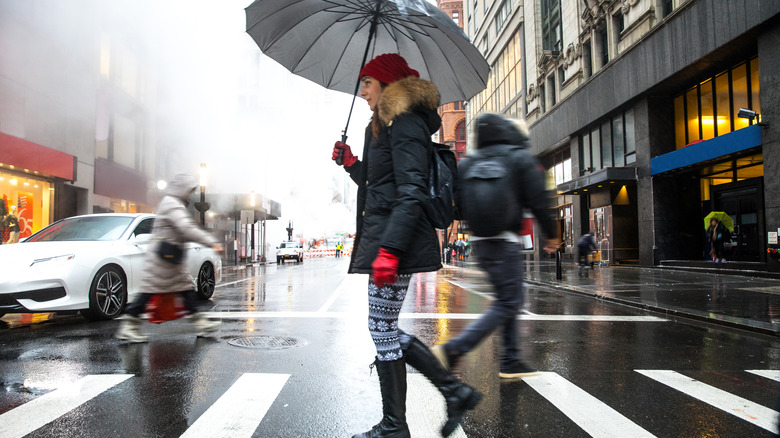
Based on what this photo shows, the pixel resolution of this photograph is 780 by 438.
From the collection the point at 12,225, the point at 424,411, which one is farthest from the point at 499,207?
the point at 12,225

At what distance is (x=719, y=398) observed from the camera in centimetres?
323

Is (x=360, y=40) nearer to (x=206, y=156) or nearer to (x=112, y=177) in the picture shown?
(x=112, y=177)

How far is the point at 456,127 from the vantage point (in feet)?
203

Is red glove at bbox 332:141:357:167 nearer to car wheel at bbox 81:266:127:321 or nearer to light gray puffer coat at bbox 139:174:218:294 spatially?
light gray puffer coat at bbox 139:174:218:294

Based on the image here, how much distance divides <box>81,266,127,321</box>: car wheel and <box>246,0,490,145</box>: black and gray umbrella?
3784 millimetres

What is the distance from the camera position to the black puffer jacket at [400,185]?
2.05 m

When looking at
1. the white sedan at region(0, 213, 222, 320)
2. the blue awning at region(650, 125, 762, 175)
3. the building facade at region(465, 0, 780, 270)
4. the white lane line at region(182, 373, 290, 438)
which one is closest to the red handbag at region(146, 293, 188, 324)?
the white sedan at region(0, 213, 222, 320)

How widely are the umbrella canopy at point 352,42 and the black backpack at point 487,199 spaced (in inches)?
40.2

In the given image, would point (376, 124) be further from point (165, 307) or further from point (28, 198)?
point (28, 198)

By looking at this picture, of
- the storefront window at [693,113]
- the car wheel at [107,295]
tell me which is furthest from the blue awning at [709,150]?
the car wheel at [107,295]

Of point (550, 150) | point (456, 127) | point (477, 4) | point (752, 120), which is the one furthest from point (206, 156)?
point (456, 127)

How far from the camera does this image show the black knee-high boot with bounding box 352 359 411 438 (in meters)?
2.15

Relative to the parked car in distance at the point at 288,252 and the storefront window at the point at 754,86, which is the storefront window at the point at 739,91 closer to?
the storefront window at the point at 754,86

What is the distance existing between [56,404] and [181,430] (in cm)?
98
